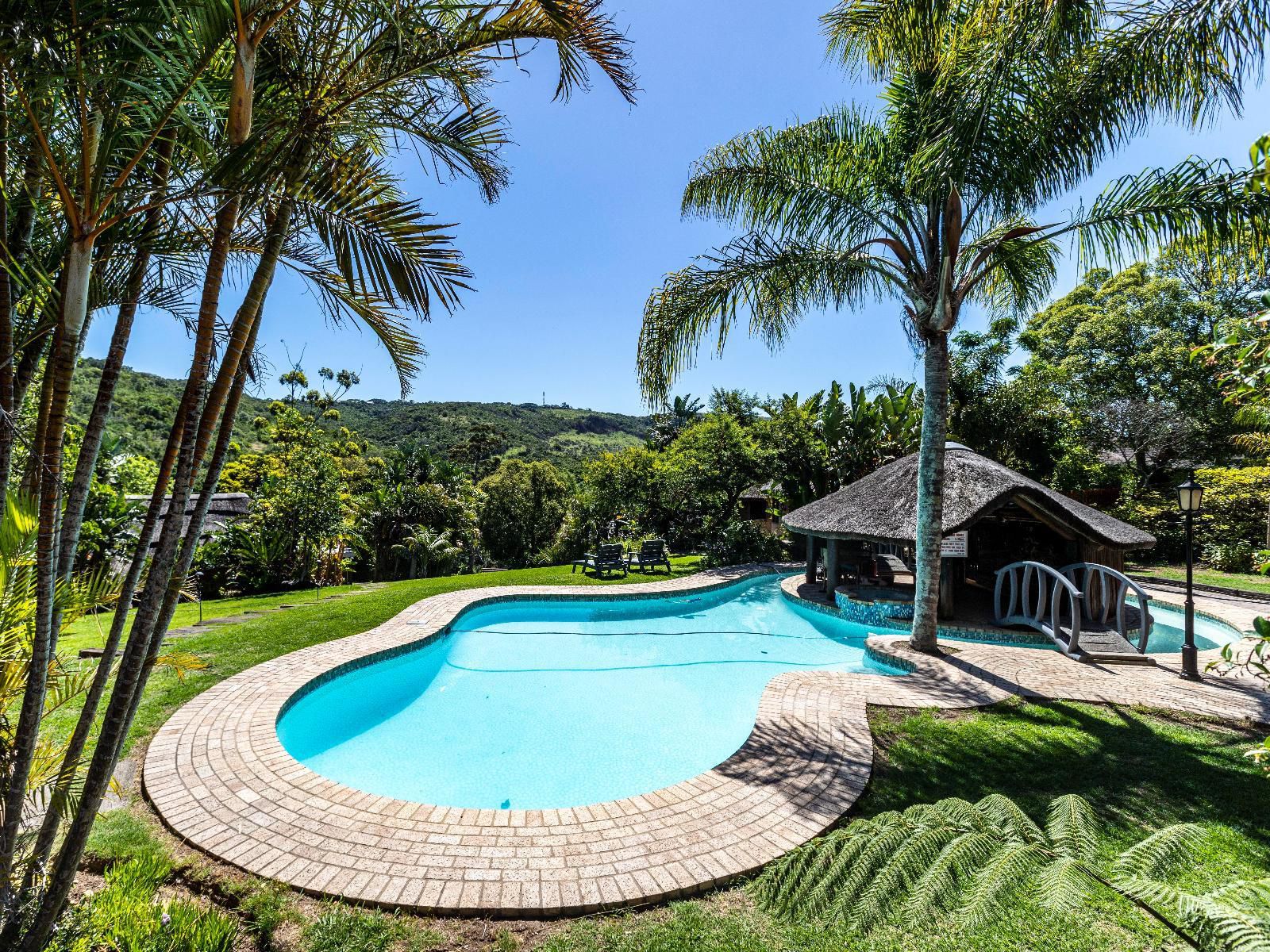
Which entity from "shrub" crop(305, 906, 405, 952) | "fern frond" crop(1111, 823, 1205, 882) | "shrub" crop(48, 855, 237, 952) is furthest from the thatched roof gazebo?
"shrub" crop(48, 855, 237, 952)

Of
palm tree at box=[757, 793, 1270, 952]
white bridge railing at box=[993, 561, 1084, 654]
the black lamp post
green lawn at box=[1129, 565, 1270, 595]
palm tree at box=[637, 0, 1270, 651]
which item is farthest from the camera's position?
green lawn at box=[1129, 565, 1270, 595]

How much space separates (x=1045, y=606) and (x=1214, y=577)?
899cm

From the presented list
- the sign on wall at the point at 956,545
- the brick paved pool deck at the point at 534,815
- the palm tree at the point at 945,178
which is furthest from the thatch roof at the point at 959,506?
the brick paved pool deck at the point at 534,815

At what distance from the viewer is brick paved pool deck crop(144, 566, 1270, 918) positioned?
364 centimetres

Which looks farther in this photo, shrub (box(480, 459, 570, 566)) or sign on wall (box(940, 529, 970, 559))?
shrub (box(480, 459, 570, 566))

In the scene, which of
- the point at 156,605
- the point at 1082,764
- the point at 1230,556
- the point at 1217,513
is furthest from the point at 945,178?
the point at 1217,513

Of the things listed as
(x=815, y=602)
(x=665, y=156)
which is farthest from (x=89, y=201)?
(x=815, y=602)

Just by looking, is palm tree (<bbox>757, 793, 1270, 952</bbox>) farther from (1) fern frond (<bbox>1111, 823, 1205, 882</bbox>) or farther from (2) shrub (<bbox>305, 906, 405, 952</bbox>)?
(2) shrub (<bbox>305, 906, 405, 952</bbox>)

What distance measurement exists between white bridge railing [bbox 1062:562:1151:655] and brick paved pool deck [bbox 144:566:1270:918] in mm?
2190

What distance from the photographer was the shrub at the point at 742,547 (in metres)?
18.2

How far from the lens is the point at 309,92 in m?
2.64

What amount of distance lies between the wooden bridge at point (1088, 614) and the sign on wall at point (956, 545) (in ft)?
2.61

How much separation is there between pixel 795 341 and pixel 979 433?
16.0m

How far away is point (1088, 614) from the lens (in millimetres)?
10289
